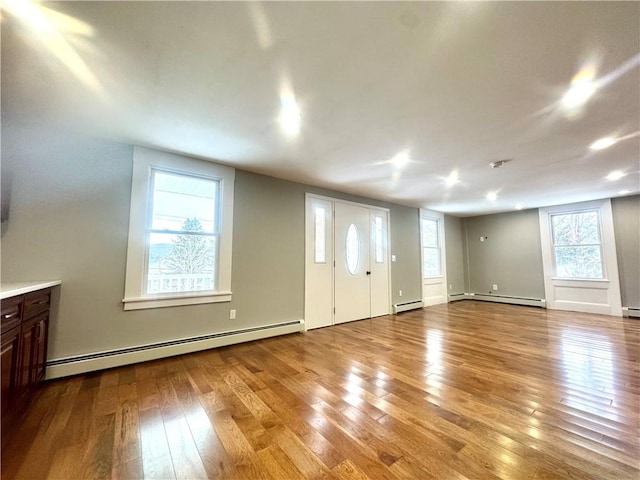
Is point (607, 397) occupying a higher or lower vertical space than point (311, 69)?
lower

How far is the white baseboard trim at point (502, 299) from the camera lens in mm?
6129

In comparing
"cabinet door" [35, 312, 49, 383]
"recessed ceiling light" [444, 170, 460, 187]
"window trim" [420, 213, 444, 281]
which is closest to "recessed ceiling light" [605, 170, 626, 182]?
"recessed ceiling light" [444, 170, 460, 187]

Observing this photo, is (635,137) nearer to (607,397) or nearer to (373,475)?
(607,397)

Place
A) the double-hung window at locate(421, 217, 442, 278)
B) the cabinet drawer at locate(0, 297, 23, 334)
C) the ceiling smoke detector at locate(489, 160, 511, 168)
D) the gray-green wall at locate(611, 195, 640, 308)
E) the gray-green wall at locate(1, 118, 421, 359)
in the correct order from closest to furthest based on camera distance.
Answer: the cabinet drawer at locate(0, 297, 23, 334), the gray-green wall at locate(1, 118, 421, 359), the ceiling smoke detector at locate(489, 160, 511, 168), the gray-green wall at locate(611, 195, 640, 308), the double-hung window at locate(421, 217, 442, 278)

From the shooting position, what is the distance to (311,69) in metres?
1.71

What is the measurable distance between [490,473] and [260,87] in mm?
2705

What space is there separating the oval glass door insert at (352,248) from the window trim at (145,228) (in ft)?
7.10

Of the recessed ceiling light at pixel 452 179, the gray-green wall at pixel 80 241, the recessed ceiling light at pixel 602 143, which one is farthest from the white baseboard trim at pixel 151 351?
the recessed ceiling light at pixel 602 143

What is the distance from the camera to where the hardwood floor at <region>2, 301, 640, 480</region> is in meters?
1.39

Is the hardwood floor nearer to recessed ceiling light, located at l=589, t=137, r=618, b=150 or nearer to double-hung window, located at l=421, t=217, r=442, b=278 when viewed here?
recessed ceiling light, located at l=589, t=137, r=618, b=150

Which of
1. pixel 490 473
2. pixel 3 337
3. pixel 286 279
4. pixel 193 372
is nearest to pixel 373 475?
pixel 490 473

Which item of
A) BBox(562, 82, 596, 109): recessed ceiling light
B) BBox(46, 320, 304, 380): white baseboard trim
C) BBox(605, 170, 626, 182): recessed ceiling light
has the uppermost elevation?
BBox(605, 170, 626, 182): recessed ceiling light

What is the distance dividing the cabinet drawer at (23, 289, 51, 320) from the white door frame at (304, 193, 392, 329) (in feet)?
9.44

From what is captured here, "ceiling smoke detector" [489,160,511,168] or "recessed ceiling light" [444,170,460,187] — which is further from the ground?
"recessed ceiling light" [444,170,460,187]
